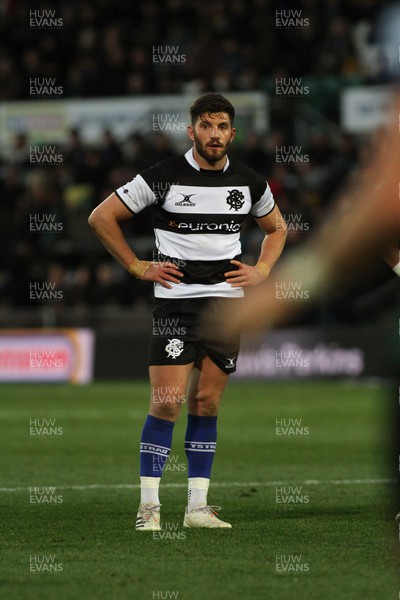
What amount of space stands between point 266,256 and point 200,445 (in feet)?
3.66

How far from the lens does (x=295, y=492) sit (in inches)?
339

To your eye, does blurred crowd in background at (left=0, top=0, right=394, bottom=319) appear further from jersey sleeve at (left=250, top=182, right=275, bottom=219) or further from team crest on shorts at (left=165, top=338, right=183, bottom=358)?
team crest on shorts at (left=165, top=338, right=183, bottom=358)

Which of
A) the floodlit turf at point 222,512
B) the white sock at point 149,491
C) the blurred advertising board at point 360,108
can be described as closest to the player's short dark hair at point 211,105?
the white sock at point 149,491

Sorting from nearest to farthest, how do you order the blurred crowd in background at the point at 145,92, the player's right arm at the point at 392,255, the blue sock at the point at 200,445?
the player's right arm at the point at 392,255
the blue sock at the point at 200,445
the blurred crowd in background at the point at 145,92

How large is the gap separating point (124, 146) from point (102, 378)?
4303mm

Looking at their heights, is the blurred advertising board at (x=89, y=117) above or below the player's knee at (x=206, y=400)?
above

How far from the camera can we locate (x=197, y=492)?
7047 millimetres

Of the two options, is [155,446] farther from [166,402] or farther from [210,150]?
[210,150]

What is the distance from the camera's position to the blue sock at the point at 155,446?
6.82 m

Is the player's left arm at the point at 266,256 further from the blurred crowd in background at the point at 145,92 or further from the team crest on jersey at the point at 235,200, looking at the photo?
the blurred crowd in background at the point at 145,92

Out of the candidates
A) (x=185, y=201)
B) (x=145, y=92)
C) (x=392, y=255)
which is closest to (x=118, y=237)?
(x=185, y=201)

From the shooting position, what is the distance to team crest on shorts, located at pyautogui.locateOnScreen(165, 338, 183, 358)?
268 inches

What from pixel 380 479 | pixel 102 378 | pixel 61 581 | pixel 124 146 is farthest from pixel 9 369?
pixel 61 581

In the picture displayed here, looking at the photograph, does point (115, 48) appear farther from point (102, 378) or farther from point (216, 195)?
point (216, 195)
